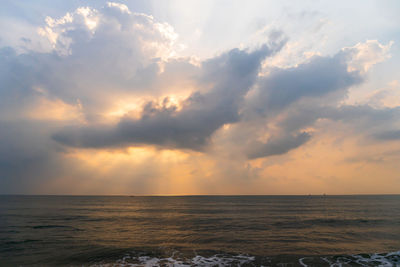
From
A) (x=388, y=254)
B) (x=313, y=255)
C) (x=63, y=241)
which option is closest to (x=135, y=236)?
(x=63, y=241)

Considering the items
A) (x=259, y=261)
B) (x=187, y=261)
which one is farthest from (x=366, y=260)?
(x=187, y=261)

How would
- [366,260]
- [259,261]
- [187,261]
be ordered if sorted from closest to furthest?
1. [259,261]
2. [187,261]
3. [366,260]

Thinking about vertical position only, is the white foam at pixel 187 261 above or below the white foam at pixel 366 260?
above

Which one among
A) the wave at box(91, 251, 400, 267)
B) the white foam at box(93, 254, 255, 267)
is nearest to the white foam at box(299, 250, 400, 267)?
the wave at box(91, 251, 400, 267)

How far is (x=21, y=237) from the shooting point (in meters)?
36.3

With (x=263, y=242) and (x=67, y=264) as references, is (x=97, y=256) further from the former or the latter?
(x=263, y=242)

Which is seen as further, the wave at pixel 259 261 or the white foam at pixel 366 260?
the white foam at pixel 366 260

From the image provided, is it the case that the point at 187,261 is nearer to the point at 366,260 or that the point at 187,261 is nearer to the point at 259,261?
the point at 259,261

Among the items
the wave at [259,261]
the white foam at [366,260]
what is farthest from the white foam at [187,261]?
the white foam at [366,260]

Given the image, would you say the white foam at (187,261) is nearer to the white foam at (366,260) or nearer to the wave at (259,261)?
the wave at (259,261)

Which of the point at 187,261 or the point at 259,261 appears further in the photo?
the point at 187,261

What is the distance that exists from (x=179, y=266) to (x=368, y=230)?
126 ft

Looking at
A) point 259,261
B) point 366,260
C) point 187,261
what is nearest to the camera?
point 259,261

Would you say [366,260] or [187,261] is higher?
[187,261]
